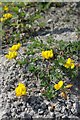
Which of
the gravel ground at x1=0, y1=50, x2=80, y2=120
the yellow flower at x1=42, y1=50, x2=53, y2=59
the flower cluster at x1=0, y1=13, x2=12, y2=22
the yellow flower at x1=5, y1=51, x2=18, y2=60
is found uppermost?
the flower cluster at x1=0, y1=13, x2=12, y2=22

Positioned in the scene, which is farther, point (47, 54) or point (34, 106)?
point (47, 54)

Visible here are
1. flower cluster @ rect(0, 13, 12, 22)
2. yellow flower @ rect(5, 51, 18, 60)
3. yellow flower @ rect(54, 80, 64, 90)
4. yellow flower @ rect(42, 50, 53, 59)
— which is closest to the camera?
yellow flower @ rect(54, 80, 64, 90)

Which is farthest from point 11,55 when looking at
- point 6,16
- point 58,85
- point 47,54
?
point 6,16

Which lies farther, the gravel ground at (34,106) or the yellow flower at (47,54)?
the yellow flower at (47,54)

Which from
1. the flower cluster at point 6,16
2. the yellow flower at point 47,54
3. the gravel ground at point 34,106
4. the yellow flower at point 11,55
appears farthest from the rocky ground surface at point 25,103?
the flower cluster at point 6,16

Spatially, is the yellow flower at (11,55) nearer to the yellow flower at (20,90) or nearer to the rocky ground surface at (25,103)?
the rocky ground surface at (25,103)

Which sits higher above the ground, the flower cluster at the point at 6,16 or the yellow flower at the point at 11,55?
the flower cluster at the point at 6,16

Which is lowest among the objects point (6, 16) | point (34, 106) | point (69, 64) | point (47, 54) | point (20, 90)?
point (34, 106)

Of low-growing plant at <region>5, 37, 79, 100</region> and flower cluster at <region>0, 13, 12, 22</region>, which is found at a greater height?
flower cluster at <region>0, 13, 12, 22</region>

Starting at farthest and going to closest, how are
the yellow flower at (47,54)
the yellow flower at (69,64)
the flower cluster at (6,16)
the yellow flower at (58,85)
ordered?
the flower cluster at (6,16)
the yellow flower at (47,54)
the yellow flower at (69,64)
the yellow flower at (58,85)

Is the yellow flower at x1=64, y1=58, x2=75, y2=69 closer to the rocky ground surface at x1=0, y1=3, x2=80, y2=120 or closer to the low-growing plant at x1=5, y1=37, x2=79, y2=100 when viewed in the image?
the low-growing plant at x1=5, y1=37, x2=79, y2=100

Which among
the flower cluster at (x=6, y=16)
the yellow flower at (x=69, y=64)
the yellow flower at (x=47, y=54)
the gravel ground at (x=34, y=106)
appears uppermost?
the flower cluster at (x=6, y=16)

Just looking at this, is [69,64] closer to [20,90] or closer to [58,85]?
[58,85]

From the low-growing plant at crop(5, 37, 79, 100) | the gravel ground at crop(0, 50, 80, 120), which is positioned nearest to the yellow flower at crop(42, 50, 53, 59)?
the low-growing plant at crop(5, 37, 79, 100)
